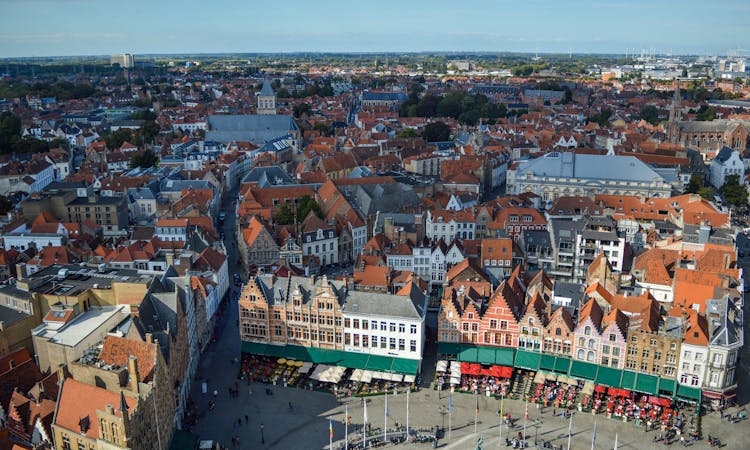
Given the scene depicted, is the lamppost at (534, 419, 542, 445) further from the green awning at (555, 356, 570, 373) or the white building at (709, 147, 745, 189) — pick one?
the white building at (709, 147, 745, 189)

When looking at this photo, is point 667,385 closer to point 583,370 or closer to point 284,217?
point 583,370

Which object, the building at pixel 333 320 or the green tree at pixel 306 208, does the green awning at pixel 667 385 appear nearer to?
the building at pixel 333 320

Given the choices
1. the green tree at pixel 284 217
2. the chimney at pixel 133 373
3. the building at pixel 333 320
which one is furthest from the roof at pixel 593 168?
the chimney at pixel 133 373

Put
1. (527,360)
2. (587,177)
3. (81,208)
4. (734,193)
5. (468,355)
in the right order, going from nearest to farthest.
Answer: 1. (527,360)
2. (468,355)
3. (81,208)
4. (587,177)
5. (734,193)

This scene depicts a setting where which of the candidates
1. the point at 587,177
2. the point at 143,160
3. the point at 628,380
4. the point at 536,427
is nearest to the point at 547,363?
the point at 628,380

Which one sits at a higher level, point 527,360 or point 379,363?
point 527,360

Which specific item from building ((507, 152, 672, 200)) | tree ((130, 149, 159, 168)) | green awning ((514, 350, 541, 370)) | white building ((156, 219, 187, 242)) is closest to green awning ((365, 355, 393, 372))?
green awning ((514, 350, 541, 370))
